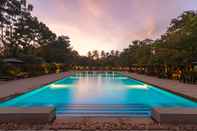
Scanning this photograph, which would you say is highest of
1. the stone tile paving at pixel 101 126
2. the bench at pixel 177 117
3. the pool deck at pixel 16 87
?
the pool deck at pixel 16 87

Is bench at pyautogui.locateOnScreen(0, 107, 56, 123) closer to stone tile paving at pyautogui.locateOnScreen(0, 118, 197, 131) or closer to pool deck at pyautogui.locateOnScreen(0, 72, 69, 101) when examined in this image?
stone tile paving at pyautogui.locateOnScreen(0, 118, 197, 131)

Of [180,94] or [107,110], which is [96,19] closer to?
[180,94]

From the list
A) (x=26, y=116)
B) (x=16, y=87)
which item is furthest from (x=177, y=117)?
(x=16, y=87)

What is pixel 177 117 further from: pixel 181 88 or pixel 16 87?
pixel 16 87

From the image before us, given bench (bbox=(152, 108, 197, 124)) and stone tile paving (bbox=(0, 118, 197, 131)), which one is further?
bench (bbox=(152, 108, 197, 124))

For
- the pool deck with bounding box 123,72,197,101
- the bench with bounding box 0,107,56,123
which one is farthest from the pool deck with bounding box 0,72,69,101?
the pool deck with bounding box 123,72,197,101

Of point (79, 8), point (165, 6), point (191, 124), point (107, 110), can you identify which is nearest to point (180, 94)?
point (107, 110)

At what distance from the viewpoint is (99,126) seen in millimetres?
7898

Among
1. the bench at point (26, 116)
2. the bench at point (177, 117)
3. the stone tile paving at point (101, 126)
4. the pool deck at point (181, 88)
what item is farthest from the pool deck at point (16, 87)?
the bench at point (177, 117)

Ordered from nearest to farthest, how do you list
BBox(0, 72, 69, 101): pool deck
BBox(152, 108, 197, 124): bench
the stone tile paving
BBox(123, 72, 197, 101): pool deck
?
the stone tile paving, BBox(152, 108, 197, 124): bench, BBox(0, 72, 69, 101): pool deck, BBox(123, 72, 197, 101): pool deck

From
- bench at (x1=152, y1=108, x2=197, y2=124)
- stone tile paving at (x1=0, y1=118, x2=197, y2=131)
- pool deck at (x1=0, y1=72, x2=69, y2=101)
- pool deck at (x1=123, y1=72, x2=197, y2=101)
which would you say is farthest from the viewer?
pool deck at (x1=123, y1=72, x2=197, y2=101)

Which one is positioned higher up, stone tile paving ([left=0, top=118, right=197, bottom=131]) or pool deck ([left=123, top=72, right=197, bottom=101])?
pool deck ([left=123, top=72, right=197, bottom=101])

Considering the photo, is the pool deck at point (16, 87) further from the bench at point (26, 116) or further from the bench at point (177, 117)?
the bench at point (177, 117)

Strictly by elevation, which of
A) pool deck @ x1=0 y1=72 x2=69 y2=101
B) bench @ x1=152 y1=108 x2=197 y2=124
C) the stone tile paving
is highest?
pool deck @ x1=0 y1=72 x2=69 y2=101
